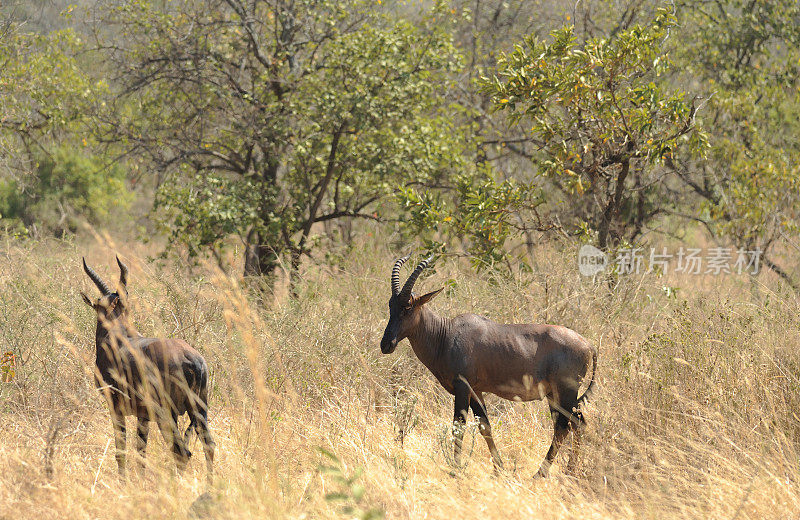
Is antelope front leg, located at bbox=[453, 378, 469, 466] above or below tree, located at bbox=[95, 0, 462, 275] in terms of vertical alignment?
below

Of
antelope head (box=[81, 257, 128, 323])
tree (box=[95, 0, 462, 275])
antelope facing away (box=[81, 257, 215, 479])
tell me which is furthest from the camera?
tree (box=[95, 0, 462, 275])

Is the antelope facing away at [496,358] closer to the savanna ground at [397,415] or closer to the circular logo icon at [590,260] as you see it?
the savanna ground at [397,415]

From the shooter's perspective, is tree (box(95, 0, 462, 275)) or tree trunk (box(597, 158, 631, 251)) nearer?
tree trunk (box(597, 158, 631, 251))

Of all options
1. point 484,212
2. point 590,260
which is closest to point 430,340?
point 484,212

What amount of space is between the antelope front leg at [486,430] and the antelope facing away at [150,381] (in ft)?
6.10

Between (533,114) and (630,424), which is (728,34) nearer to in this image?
(533,114)

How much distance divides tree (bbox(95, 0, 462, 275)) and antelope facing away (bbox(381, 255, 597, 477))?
5.32 meters

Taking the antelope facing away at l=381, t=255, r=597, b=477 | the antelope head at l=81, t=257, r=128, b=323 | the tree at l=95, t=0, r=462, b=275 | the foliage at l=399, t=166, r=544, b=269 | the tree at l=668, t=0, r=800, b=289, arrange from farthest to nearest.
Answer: the tree at l=668, t=0, r=800, b=289 → the tree at l=95, t=0, r=462, b=275 → the foliage at l=399, t=166, r=544, b=269 → the antelope facing away at l=381, t=255, r=597, b=477 → the antelope head at l=81, t=257, r=128, b=323

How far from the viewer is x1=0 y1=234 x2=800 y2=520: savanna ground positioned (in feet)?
15.5

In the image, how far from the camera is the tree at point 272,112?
36.8 ft

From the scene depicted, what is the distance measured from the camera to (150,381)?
5.48 metres

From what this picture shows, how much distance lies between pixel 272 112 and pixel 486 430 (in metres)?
6.93

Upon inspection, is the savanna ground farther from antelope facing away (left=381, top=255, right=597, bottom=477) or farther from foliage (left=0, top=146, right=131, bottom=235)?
foliage (left=0, top=146, right=131, bottom=235)

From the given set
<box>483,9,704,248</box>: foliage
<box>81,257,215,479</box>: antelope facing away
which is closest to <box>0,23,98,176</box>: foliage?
<box>483,9,704,248</box>: foliage
